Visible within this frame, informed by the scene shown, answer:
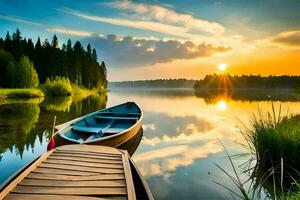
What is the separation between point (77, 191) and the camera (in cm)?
496

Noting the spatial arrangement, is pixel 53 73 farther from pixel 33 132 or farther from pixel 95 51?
pixel 33 132

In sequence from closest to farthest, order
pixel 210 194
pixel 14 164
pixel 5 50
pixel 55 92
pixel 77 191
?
1. pixel 77 191
2. pixel 210 194
3. pixel 14 164
4. pixel 55 92
5. pixel 5 50

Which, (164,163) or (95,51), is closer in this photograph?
(164,163)

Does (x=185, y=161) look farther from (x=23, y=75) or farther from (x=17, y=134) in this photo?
(x=23, y=75)

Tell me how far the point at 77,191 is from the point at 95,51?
91.9m

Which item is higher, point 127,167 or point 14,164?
point 127,167

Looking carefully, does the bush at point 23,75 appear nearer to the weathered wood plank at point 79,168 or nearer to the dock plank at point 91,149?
the dock plank at point 91,149

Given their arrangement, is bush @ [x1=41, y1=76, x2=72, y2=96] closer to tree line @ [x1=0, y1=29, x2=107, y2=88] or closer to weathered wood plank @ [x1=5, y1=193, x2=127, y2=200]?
tree line @ [x1=0, y1=29, x2=107, y2=88]

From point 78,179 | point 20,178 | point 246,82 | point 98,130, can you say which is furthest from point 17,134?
point 246,82

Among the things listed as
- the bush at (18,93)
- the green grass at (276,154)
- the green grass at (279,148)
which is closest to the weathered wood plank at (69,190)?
the green grass at (276,154)

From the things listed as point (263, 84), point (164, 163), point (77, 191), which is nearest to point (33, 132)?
point (164, 163)

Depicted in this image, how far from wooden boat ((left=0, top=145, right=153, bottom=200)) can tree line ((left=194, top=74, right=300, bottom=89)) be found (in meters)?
126

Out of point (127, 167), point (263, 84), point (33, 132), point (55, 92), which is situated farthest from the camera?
point (263, 84)

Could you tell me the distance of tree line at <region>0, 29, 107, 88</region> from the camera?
55438 millimetres
